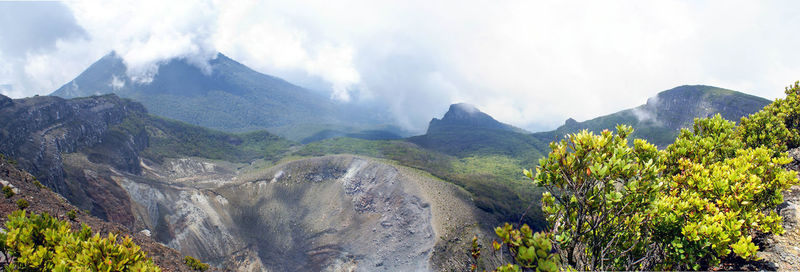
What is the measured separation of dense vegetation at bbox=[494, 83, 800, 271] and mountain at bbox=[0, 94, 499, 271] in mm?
37615

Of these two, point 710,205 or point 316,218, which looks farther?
point 316,218

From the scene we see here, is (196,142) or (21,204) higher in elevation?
(196,142)

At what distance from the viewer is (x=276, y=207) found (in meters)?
63.1

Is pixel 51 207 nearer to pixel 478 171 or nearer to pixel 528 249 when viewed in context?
pixel 528 249

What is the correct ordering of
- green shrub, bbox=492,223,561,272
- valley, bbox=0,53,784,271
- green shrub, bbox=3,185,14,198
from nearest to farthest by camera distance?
green shrub, bbox=492,223,561,272 < green shrub, bbox=3,185,14,198 < valley, bbox=0,53,784,271

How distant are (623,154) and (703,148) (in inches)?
266

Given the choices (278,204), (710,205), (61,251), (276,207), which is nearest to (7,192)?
(61,251)

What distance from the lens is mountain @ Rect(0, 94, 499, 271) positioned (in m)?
49.0

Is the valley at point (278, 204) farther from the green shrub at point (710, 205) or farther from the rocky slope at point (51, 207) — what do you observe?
the green shrub at point (710, 205)

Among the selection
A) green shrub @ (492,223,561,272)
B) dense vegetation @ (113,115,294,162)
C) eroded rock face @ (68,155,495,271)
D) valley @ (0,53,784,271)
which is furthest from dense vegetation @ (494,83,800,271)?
dense vegetation @ (113,115,294,162)

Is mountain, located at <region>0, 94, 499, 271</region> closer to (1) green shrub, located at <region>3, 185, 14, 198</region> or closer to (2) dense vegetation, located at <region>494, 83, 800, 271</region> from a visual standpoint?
(1) green shrub, located at <region>3, 185, 14, 198</region>

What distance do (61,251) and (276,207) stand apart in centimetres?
5968

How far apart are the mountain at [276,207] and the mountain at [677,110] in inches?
3443

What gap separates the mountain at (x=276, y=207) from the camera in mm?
48969
